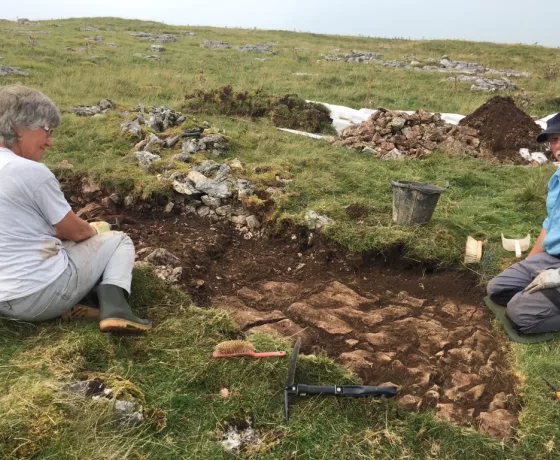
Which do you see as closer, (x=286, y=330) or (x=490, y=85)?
(x=286, y=330)

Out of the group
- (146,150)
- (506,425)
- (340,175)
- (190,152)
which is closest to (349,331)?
(506,425)

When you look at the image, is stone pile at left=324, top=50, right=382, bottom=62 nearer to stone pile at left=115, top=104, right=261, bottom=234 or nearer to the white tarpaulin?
the white tarpaulin

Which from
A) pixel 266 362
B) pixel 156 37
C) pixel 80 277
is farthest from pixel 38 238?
pixel 156 37

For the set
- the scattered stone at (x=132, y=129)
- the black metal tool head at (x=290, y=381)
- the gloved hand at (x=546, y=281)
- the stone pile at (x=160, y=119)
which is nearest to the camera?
the black metal tool head at (x=290, y=381)

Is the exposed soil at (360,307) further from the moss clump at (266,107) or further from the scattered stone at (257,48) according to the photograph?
the scattered stone at (257,48)

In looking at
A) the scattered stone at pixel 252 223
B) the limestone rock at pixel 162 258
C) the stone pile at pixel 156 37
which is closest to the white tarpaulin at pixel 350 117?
the scattered stone at pixel 252 223

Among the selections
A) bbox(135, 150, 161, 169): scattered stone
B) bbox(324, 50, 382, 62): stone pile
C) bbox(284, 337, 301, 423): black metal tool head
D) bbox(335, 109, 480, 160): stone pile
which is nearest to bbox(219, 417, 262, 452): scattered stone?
bbox(284, 337, 301, 423): black metal tool head

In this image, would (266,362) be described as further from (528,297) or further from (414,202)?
(414,202)

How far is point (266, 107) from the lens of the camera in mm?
10578

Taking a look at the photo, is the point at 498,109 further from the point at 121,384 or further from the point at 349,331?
the point at 121,384

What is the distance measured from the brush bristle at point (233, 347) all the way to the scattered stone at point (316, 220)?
7.41 ft

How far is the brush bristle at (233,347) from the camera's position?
2.86 metres

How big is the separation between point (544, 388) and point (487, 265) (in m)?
1.61

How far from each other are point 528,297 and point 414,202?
1611 mm
